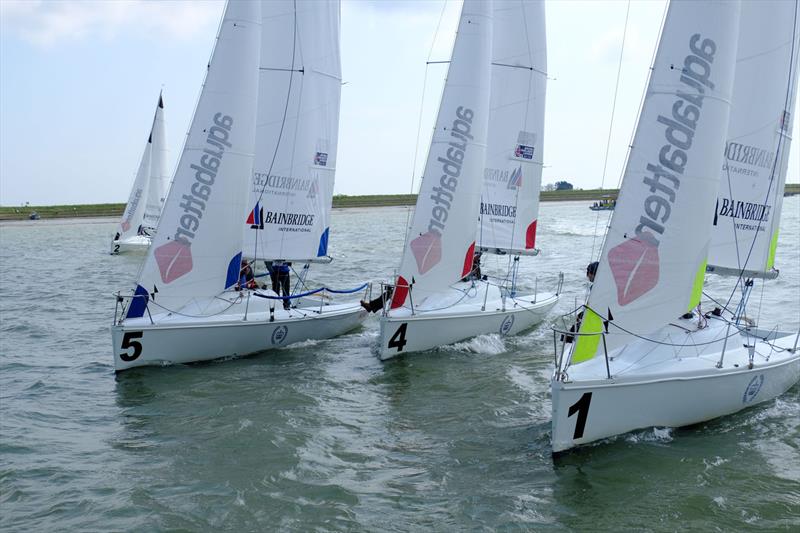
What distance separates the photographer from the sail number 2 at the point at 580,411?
7.39m

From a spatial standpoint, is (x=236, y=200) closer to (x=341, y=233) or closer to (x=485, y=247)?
(x=485, y=247)

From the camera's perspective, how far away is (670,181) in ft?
25.4

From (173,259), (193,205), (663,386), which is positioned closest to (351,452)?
(663,386)

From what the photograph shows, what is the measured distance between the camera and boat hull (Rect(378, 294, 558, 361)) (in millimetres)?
11820

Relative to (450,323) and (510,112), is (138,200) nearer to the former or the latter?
(510,112)

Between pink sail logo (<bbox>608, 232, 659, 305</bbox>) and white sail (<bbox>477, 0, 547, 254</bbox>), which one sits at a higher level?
white sail (<bbox>477, 0, 547, 254</bbox>)

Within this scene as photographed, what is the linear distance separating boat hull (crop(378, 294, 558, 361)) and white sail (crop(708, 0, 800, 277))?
4.16 meters

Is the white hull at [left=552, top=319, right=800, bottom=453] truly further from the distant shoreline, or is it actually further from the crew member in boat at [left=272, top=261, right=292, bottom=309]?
the distant shoreline

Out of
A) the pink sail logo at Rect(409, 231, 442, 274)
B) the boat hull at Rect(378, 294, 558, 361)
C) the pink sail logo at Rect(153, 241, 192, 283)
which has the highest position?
the pink sail logo at Rect(409, 231, 442, 274)

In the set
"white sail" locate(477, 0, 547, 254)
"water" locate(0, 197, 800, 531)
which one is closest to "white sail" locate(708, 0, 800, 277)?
"water" locate(0, 197, 800, 531)

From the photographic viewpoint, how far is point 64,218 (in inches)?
2322

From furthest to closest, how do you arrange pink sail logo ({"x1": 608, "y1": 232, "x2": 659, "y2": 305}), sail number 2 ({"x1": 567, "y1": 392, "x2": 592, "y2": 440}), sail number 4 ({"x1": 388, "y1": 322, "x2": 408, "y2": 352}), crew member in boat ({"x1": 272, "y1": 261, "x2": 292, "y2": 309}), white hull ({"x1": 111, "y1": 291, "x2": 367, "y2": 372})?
crew member in boat ({"x1": 272, "y1": 261, "x2": 292, "y2": 309})
sail number 4 ({"x1": 388, "y1": 322, "x2": 408, "y2": 352})
white hull ({"x1": 111, "y1": 291, "x2": 367, "y2": 372})
pink sail logo ({"x1": 608, "y1": 232, "x2": 659, "y2": 305})
sail number 2 ({"x1": 567, "y1": 392, "x2": 592, "y2": 440})

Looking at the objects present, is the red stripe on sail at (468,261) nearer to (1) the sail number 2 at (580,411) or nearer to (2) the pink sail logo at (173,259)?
(2) the pink sail logo at (173,259)

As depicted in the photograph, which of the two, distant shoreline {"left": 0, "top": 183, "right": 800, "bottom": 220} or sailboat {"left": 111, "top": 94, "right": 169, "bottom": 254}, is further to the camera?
distant shoreline {"left": 0, "top": 183, "right": 800, "bottom": 220}
